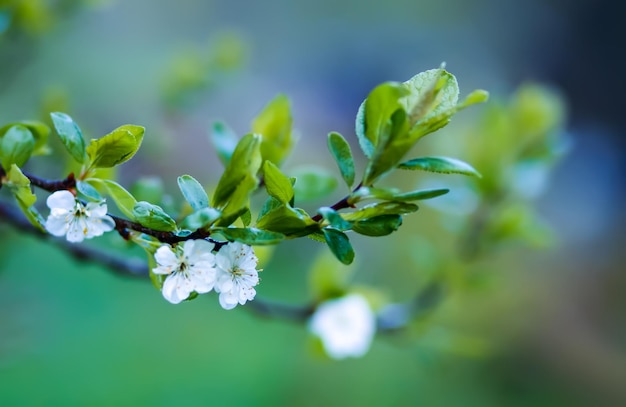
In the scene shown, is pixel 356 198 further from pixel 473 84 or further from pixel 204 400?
pixel 473 84

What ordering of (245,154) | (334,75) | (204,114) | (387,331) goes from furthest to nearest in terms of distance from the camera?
(334,75) < (204,114) < (387,331) < (245,154)

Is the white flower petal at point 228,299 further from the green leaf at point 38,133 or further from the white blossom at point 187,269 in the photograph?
the green leaf at point 38,133

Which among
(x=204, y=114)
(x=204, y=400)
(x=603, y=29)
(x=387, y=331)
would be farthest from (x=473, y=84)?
(x=387, y=331)

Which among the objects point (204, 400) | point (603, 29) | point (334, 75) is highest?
point (603, 29)

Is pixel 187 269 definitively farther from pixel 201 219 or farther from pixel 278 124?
pixel 278 124

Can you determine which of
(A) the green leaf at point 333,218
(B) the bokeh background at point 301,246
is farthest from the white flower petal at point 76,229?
(B) the bokeh background at point 301,246

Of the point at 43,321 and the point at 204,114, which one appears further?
the point at 204,114

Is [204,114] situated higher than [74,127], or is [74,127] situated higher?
[204,114]

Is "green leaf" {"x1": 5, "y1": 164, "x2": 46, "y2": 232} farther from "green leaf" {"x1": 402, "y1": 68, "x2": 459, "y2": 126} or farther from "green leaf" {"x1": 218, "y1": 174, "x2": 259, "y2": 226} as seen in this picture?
"green leaf" {"x1": 402, "y1": 68, "x2": 459, "y2": 126}

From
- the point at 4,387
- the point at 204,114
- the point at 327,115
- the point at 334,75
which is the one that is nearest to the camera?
the point at 4,387
